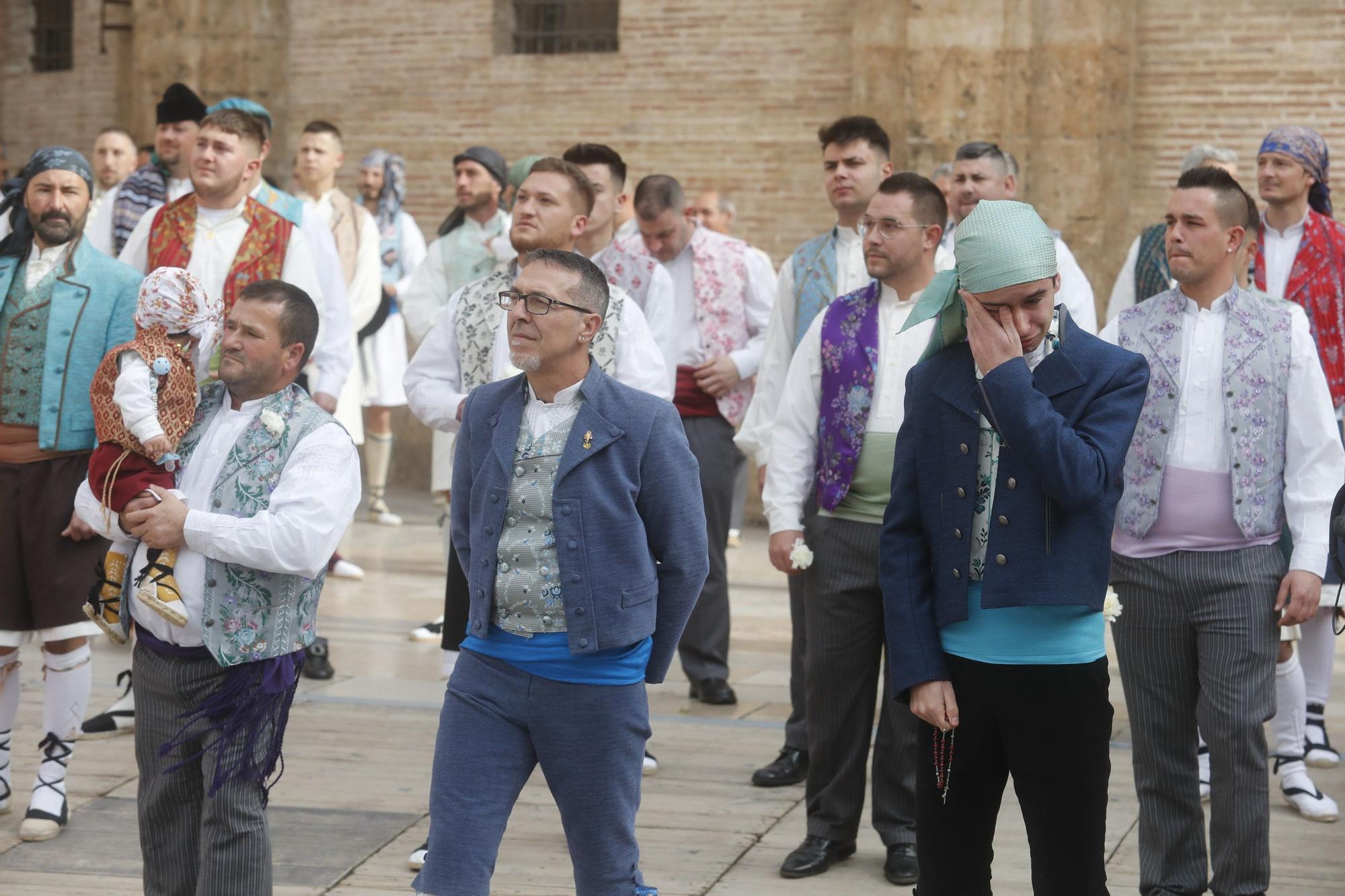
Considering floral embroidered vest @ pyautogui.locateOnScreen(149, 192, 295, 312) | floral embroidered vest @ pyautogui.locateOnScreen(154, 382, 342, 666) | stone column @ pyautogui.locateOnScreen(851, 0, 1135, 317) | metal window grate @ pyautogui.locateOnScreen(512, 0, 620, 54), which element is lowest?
floral embroidered vest @ pyautogui.locateOnScreen(154, 382, 342, 666)

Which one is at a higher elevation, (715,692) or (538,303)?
(538,303)

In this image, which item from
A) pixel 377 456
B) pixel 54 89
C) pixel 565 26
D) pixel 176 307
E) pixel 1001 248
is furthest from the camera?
pixel 54 89

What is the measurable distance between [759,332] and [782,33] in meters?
6.34

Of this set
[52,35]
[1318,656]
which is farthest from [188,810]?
[52,35]

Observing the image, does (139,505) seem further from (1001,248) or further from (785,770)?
(785,770)

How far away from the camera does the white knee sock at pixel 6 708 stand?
5.59 meters

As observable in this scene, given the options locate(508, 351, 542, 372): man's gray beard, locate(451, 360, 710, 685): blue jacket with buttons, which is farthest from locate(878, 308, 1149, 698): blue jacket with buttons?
locate(508, 351, 542, 372): man's gray beard

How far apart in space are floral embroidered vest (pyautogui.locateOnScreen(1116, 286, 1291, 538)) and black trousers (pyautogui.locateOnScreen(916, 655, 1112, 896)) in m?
1.32

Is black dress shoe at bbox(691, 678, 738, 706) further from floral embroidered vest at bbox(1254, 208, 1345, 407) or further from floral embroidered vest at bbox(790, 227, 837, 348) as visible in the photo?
floral embroidered vest at bbox(1254, 208, 1345, 407)

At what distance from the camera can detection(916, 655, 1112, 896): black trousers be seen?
11.6ft

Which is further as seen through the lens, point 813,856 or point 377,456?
point 377,456

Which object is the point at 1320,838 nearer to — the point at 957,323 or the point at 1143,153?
the point at 957,323

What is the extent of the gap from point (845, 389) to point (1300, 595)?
1.41 metres

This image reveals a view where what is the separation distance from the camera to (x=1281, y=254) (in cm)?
663
